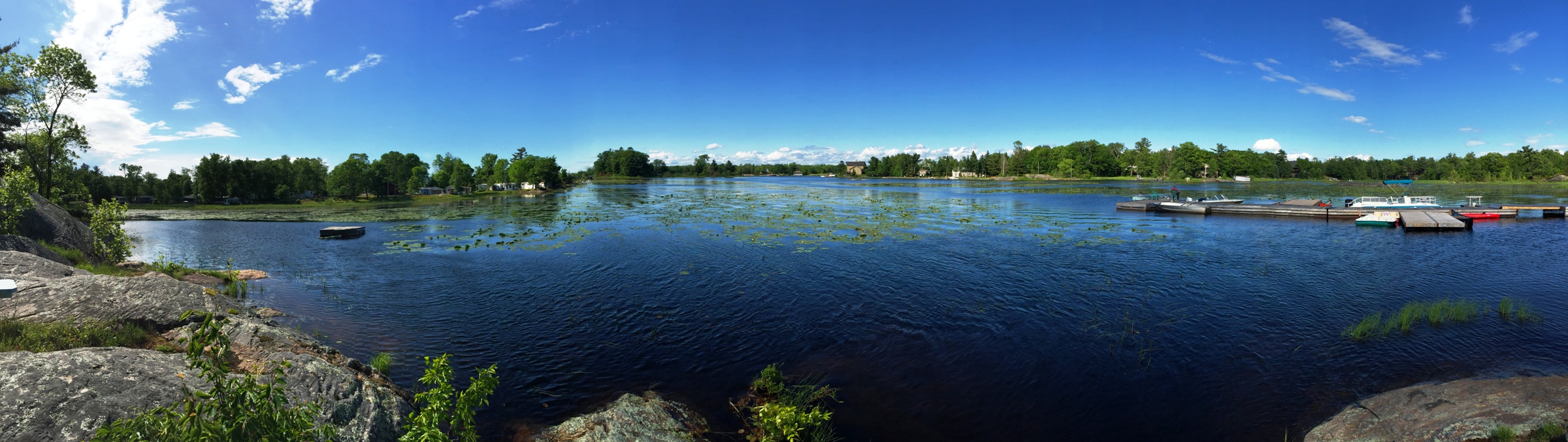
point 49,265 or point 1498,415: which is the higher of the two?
point 49,265

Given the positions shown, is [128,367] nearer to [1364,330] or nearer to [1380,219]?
[1364,330]

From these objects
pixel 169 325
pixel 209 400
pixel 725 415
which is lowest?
pixel 725 415

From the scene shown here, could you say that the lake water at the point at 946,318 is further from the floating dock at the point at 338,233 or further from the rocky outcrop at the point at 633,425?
the floating dock at the point at 338,233

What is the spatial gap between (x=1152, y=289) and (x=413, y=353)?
25136 millimetres

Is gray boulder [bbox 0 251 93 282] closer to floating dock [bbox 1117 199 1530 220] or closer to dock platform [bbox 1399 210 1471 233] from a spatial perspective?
dock platform [bbox 1399 210 1471 233]

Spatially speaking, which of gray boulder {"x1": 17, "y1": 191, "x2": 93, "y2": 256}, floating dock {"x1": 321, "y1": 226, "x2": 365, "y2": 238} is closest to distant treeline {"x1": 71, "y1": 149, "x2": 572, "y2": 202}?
floating dock {"x1": 321, "y1": 226, "x2": 365, "y2": 238}

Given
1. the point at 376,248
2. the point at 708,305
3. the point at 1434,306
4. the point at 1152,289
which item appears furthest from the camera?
the point at 376,248

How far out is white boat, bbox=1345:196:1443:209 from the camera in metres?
47.5

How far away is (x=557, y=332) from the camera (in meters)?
16.5

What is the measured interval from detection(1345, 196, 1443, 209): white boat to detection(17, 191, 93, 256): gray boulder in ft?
263

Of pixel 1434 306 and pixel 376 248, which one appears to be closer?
pixel 1434 306

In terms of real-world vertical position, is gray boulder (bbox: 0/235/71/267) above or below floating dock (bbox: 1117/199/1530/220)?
above

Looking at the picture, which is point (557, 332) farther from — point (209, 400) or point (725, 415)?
point (209, 400)

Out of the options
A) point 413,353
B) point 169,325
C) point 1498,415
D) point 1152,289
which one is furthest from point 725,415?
point 1152,289
